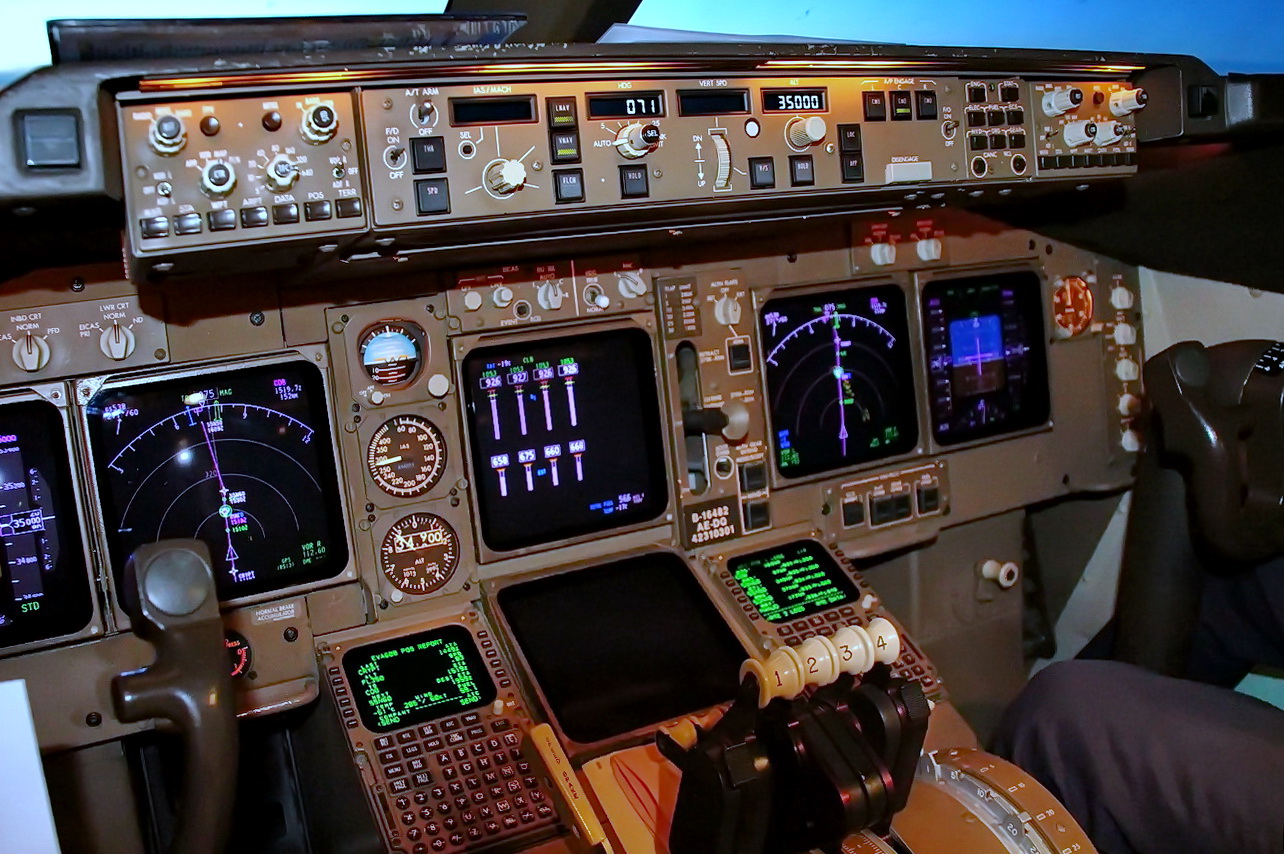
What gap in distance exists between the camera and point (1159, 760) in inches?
69.8

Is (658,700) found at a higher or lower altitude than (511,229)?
lower

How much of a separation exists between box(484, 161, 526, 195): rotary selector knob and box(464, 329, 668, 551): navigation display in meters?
0.59

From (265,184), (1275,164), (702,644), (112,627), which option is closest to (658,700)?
(702,644)

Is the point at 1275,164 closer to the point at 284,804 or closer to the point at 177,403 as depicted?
the point at 177,403

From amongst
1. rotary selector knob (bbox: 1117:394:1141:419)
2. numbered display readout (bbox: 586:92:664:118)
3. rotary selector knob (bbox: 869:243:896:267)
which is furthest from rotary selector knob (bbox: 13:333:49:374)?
rotary selector knob (bbox: 1117:394:1141:419)

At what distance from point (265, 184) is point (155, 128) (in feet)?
0.56

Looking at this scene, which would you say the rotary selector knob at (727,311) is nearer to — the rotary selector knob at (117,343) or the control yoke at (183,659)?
the rotary selector knob at (117,343)

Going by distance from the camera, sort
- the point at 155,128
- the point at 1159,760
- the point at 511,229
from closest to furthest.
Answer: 1. the point at 155,128
2. the point at 1159,760
3. the point at 511,229

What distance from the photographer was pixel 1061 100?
2316mm

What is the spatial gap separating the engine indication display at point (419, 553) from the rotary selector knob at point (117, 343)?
618mm

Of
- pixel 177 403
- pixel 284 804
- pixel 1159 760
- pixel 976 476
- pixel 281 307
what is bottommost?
pixel 284 804

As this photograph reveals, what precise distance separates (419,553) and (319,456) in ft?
0.95

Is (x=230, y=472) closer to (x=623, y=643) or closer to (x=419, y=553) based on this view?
(x=419, y=553)

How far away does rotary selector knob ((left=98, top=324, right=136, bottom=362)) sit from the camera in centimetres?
206
